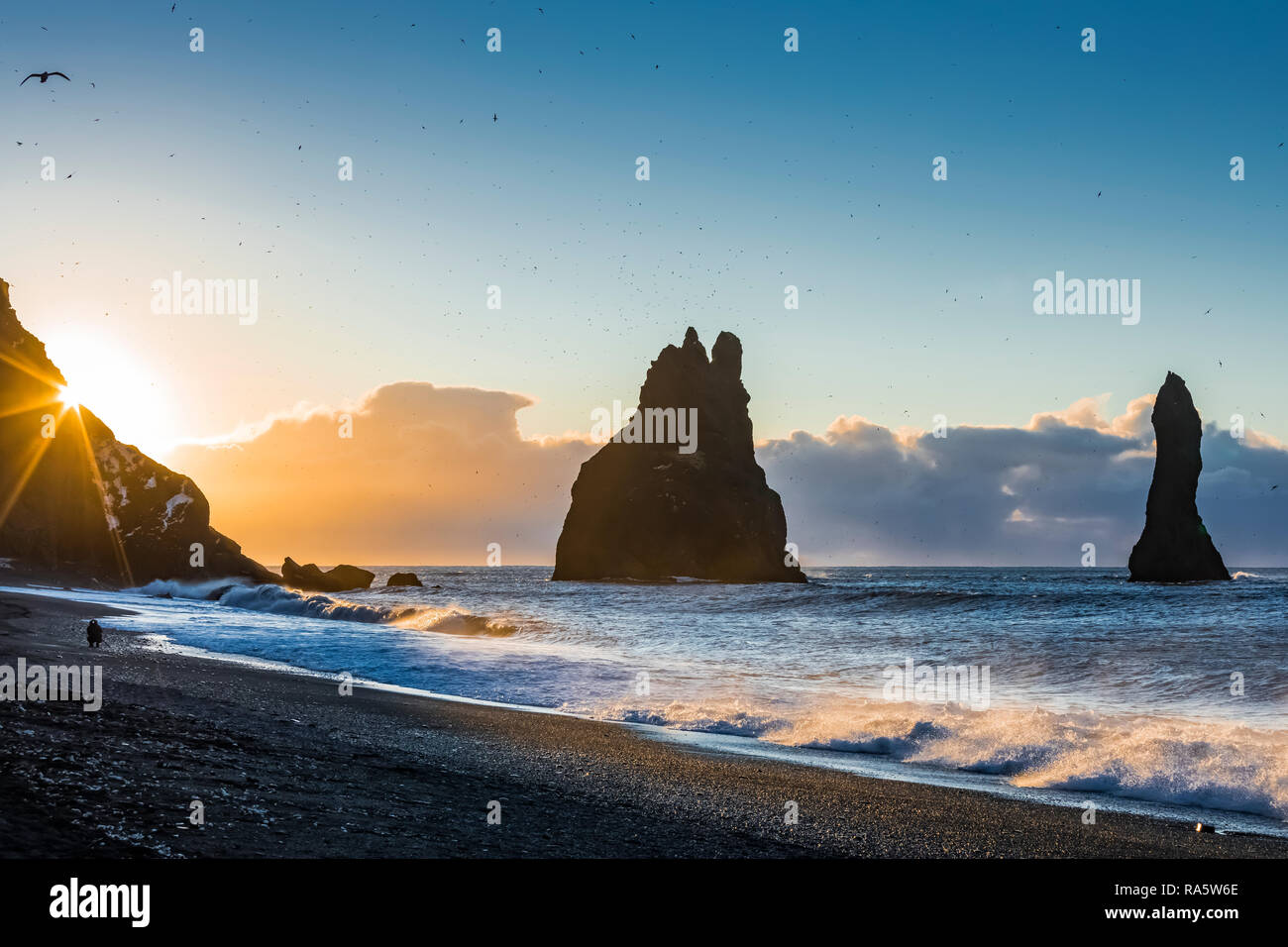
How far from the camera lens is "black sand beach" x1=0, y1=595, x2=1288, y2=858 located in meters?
5.06

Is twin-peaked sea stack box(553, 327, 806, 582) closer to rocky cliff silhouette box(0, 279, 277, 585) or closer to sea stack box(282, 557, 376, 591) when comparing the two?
sea stack box(282, 557, 376, 591)

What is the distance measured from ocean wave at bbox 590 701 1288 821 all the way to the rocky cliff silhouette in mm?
52913

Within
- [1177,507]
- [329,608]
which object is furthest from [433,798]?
[1177,507]

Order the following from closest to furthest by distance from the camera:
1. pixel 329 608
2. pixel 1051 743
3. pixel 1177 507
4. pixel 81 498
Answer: pixel 1051 743 → pixel 329 608 → pixel 81 498 → pixel 1177 507

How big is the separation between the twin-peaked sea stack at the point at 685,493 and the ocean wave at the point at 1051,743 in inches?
3575

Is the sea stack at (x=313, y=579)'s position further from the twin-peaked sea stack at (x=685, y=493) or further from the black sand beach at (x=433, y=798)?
the black sand beach at (x=433, y=798)

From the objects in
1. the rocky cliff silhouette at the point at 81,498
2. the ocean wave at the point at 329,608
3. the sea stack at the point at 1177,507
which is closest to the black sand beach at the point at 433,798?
the ocean wave at the point at 329,608

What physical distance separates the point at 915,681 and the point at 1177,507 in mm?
89079

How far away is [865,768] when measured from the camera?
1042 cm

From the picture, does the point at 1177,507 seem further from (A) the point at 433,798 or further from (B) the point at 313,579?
(A) the point at 433,798

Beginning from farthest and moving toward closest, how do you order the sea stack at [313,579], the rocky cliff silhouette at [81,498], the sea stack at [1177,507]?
1. the sea stack at [1177,507]
2. the sea stack at [313,579]
3. the rocky cliff silhouette at [81,498]

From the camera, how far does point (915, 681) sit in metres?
19.6

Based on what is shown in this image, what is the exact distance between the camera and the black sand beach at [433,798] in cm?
506
